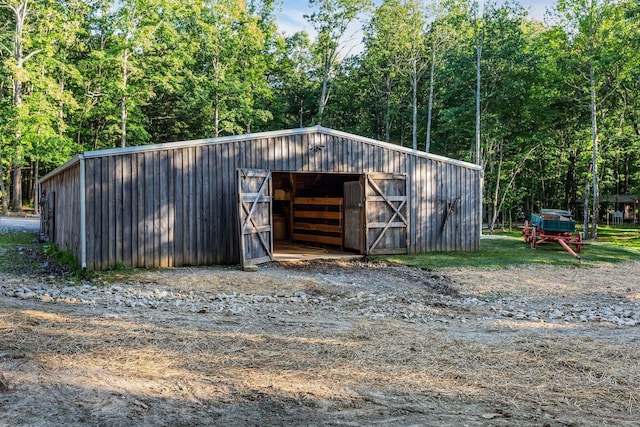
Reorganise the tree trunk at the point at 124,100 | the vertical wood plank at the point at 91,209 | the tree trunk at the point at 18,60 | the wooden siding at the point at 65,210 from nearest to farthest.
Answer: the vertical wood plank at the point at 91,209 → the wooden siding at the point at 65,210 → the tree trunk at the point at 18,60 → the tree trunk at the point at 124,100

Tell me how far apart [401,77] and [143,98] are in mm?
16420

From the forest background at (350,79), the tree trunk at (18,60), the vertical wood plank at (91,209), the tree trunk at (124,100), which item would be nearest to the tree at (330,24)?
the forest background at (350,79)

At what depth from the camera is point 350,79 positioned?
112 ft

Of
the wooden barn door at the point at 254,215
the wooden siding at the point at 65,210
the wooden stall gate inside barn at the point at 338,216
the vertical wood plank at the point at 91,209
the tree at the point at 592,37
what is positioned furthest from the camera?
the tree at the point at 592,37

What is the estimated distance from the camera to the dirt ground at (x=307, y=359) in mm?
2861

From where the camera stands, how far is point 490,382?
350 centimetres

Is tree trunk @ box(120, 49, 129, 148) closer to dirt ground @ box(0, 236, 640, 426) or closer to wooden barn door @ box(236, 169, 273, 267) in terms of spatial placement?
wooden barn door @ box(236, 169, 273, 267)

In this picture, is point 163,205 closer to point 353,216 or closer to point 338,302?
point 338,302

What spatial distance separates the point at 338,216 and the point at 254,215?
170 inches

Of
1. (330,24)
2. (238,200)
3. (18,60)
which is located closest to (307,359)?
(238,200)

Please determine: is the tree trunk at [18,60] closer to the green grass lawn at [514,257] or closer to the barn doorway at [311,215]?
the barn doorway at [311,215]

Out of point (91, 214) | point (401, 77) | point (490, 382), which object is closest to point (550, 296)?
point (490, 382)

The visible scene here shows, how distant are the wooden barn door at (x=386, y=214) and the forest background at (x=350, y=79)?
11.4 metres

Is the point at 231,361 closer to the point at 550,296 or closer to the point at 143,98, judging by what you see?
the point at 550,296
